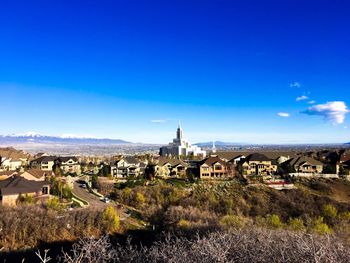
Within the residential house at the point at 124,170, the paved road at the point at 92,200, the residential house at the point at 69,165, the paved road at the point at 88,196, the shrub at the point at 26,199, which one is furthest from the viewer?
the residential house at the point at 69,165

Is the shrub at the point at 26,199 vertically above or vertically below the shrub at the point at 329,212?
above

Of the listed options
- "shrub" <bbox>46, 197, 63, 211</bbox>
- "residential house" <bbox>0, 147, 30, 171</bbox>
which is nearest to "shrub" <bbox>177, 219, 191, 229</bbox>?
"shrub" <bbox>46, 197, 63, 211</bbox>

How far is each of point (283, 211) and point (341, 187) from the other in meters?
17.4

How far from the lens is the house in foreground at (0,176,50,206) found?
135ft

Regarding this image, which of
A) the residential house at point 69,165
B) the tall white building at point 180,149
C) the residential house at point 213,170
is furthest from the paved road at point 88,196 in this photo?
the tall white building at point 180,149

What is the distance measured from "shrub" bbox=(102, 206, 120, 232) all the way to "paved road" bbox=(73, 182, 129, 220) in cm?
315

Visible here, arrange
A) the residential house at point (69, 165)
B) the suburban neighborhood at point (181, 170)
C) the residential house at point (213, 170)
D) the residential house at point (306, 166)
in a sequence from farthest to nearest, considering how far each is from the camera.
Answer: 1. the residential house at point (69, 165)
2. the residential house at point (306, 166)
3. the residential house at point (213, 170)
4. the suburban neighborhood at point (181, 170)

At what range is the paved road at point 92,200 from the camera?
4233 centimetres

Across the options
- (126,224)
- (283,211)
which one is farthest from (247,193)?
(126,224)

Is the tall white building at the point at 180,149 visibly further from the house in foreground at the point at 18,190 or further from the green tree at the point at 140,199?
the house in foreground at the point at 18,190

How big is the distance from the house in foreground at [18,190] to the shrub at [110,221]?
36.6 ft

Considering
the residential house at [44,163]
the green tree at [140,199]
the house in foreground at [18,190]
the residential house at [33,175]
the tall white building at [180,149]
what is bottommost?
the green tree at [140,199]

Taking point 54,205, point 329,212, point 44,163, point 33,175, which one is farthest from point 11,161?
point 329,212

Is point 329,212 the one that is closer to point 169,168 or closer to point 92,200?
point 169,168
